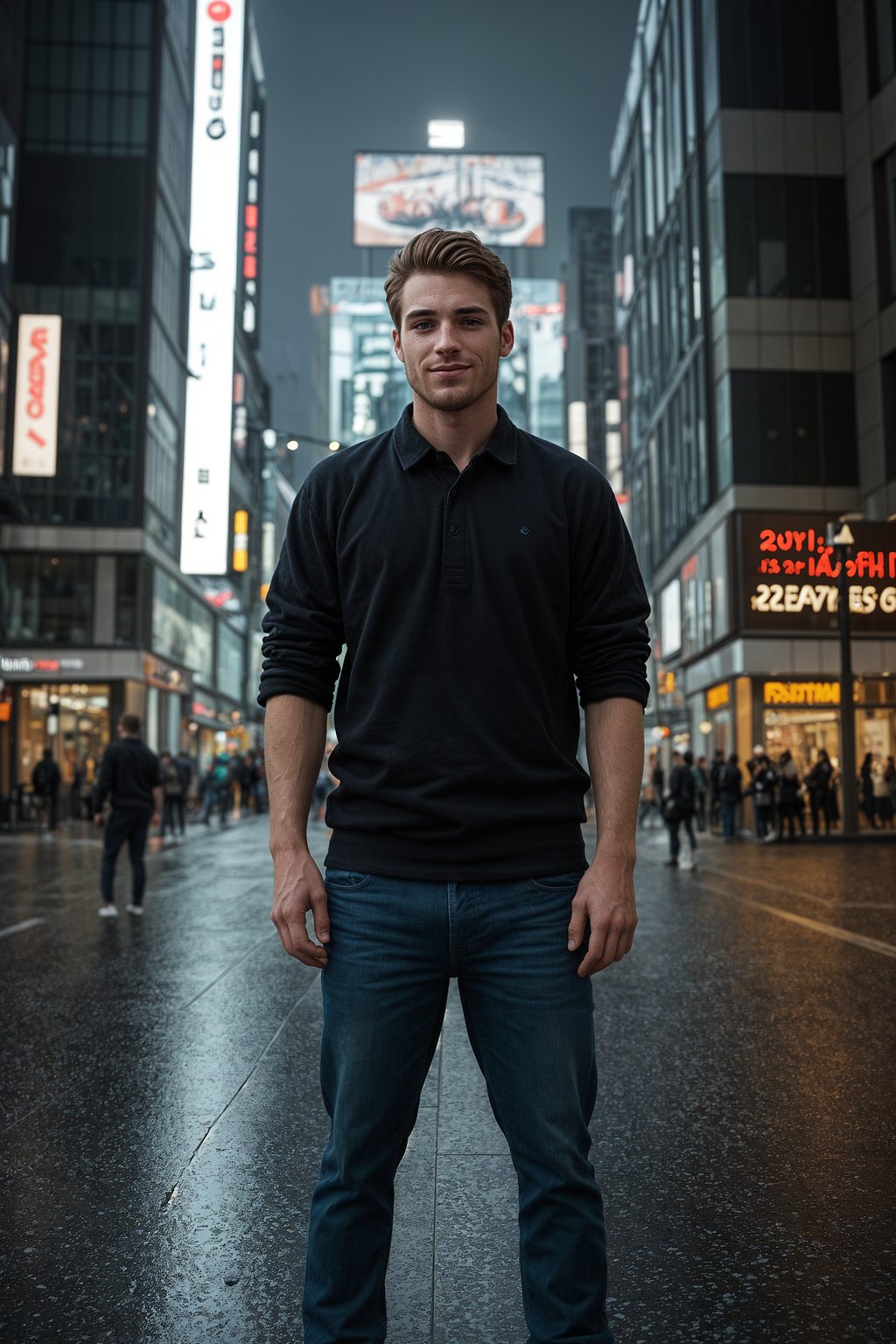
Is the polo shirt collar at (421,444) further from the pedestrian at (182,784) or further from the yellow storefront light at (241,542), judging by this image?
the yellow storefront light at (241,542)

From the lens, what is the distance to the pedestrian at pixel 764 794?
24031 mm

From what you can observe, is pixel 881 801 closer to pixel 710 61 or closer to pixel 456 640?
pixel 710 61

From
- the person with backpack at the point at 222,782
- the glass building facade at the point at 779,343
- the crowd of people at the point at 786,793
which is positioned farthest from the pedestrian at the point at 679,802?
the person with backpack at the point at 222,782

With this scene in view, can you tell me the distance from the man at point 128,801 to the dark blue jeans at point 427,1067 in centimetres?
1007

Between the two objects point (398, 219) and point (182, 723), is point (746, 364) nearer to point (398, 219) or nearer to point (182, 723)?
point (182, 723)

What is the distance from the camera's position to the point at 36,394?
39.7 m

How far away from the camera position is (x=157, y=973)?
839cm

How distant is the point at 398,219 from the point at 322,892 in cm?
12720

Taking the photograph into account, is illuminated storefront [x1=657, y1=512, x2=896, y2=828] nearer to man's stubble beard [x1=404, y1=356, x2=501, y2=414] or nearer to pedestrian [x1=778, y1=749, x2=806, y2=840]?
pedestrian [x1=778, y1=749, x2=806, y2=840]

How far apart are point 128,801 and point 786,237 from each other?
26539 millimetres

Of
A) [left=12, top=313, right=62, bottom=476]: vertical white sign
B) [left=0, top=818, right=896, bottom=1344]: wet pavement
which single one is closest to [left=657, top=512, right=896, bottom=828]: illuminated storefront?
[left=12, top=313, right=62, bottom=476]: vertical white sign

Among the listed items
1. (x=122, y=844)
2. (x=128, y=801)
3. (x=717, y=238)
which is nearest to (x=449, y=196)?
(x=717, y=238)

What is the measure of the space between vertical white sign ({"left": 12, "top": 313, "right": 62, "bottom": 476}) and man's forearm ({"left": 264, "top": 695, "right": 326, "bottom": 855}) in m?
39.3

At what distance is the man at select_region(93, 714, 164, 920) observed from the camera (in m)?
12.1
